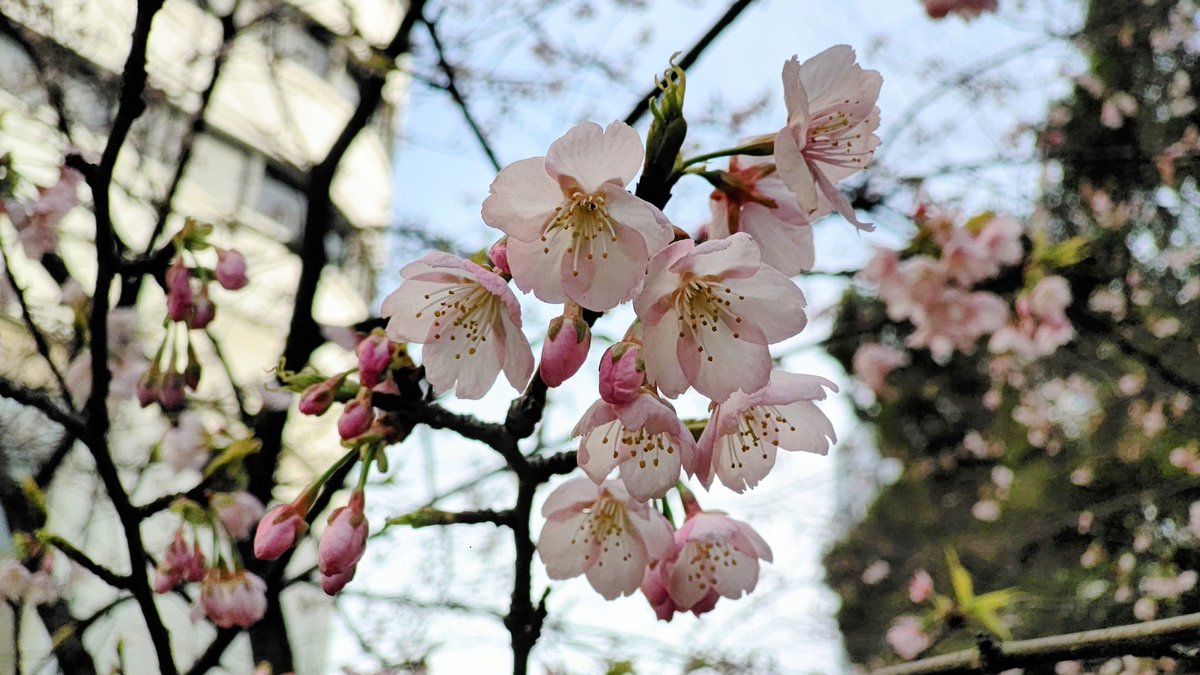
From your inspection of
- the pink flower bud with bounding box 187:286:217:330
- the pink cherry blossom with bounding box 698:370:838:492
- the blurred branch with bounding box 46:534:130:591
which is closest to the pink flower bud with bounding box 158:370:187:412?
the pink flower bud with bounding box 187:286:217:330

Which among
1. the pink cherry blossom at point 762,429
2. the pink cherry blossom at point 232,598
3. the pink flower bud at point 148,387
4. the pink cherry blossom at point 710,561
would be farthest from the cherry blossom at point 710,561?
the pink flower bud at point 148,387

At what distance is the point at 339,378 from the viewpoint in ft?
3.20

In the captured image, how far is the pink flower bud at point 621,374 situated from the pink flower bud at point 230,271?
797mm

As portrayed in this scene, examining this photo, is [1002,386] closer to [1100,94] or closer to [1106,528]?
[1100,94]

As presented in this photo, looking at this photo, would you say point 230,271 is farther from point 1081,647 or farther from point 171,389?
point 1081,647

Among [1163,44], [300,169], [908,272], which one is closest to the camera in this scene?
[908,272]

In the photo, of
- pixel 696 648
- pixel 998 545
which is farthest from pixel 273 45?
pixel 998 545

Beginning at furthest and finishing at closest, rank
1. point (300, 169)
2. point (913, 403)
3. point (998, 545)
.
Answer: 1. point (913, 403)
2. point (998, 545)
3. point (300, 169)

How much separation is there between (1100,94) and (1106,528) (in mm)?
4399

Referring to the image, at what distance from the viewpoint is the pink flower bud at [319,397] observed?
0.96m

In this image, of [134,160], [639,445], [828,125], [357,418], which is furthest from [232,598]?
[134,160]

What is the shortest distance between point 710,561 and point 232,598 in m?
0.79

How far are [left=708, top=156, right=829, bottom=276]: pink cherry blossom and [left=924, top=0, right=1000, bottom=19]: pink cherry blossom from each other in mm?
1986

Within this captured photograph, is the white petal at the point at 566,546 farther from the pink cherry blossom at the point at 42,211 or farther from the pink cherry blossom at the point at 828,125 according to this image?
the pink cherry blossom at the point at 42,211
